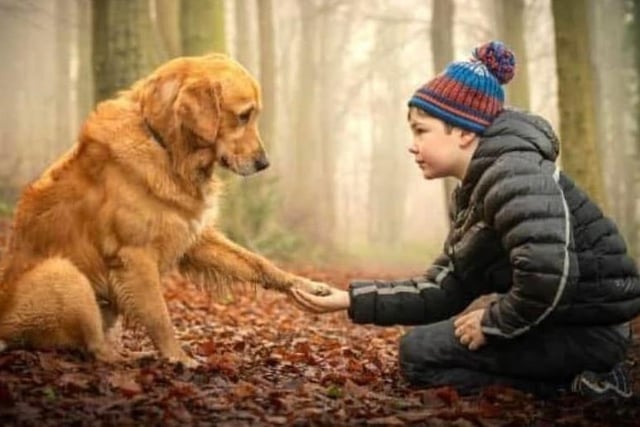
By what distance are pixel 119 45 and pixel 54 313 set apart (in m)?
5.15

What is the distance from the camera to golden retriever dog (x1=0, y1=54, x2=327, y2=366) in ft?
14.1

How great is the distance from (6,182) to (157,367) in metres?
15.0

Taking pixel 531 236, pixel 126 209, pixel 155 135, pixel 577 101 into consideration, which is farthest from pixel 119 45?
pixel 531 236

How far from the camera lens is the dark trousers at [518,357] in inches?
154

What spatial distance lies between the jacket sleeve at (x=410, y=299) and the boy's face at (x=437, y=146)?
0.54 m

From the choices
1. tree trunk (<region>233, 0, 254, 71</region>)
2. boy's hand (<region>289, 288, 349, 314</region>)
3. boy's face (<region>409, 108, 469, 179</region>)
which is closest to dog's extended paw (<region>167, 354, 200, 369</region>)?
boy's hand (<region>289, 288, 349, 314</region>)

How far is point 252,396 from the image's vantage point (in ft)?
11.9

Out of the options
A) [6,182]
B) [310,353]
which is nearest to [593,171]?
[310,353]

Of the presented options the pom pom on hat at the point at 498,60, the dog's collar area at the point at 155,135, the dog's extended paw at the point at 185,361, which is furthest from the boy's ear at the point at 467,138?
the dog's extended paw at the point at 185,361

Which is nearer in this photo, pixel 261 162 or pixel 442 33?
pixel 261 162

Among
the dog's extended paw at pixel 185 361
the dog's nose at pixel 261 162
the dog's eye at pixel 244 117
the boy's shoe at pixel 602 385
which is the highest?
the dog's eye at pixel 244 117

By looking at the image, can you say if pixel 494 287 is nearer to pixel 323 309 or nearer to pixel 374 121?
pixel 323 309

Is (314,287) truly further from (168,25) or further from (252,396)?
(168,25)

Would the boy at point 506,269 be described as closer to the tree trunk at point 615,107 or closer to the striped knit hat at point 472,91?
the striped knit hat at point 472,91
